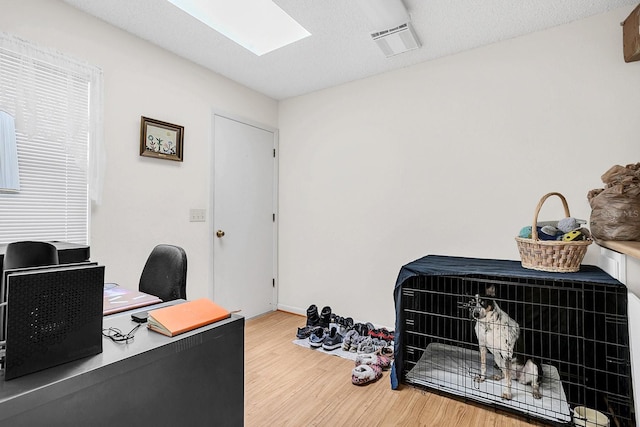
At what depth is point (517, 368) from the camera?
2012 millimetres

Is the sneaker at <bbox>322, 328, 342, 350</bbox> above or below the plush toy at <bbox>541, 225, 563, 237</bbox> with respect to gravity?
below

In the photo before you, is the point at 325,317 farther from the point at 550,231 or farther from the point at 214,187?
the point at 550,231

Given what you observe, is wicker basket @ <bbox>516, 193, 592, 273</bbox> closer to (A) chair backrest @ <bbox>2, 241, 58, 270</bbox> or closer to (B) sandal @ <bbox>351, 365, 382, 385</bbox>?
(B) sandal @ <bbox>351, 365, 382, 385</bbox>

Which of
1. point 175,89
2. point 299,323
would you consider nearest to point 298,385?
point 299,323

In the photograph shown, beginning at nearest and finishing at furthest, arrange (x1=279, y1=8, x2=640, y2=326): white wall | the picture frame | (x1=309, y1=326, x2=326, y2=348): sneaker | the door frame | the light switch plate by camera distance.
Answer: (x1=279, y1=8, x2=640, y2=326): white wall
the picture frame
(x1=309, y1=326, x2=326, y2=348): sneaker
the light switch plate
the door frame

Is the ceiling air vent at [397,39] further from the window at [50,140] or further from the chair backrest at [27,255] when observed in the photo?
the chair backrest at [27,255]

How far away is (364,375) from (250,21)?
271 cm

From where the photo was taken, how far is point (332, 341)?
8.96 feet

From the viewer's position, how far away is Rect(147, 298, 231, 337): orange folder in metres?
0.97

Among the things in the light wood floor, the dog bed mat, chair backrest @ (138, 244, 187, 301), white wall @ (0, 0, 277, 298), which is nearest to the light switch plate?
white wall @ (0, 0, 277, 298)

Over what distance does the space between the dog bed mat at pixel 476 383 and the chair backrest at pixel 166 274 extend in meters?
1.58

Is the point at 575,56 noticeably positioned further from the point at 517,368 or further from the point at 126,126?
the point at 126,126

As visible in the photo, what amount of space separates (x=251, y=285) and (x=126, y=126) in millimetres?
1891

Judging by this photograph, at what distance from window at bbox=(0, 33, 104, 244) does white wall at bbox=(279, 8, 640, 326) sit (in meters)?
1.91
